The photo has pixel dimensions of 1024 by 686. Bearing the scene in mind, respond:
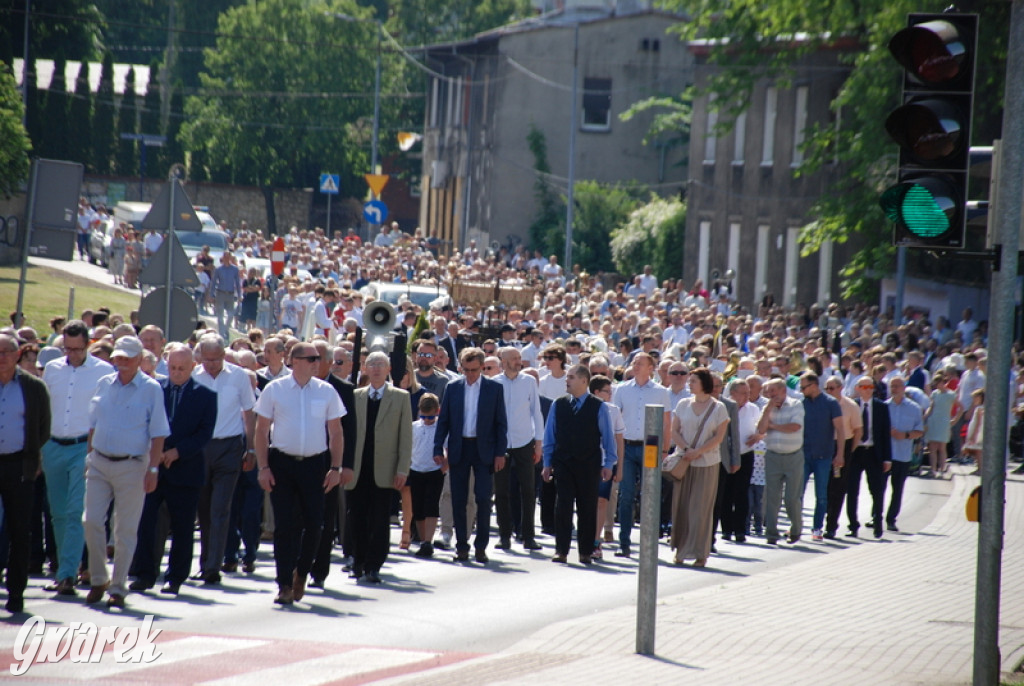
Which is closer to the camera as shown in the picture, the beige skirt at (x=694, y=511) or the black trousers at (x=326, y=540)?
the black trousers at (x=326, y=540)

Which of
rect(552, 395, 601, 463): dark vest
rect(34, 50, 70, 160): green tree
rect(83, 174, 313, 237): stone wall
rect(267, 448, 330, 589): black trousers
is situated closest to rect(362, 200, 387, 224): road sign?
rect(552, 395, 601, 463): dark vest

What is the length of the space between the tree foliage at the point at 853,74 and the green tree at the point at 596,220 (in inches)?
766

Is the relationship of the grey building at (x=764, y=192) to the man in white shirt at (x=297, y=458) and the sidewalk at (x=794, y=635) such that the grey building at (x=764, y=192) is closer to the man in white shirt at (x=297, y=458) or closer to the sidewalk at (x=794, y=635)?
the sidewalk at (x=794, y=635)

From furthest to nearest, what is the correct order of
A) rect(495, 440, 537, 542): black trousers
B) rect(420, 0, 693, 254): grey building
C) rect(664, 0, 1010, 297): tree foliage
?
rect(420, 0, 693, 254): grey building → rect(664, 0, 1010, 297): tree foliage → rect(495, 440, 537, 542): black trousers

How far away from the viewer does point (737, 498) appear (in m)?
16.4

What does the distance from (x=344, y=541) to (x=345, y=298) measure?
15.6m

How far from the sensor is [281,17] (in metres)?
75.6

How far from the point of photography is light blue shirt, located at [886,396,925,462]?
17.9 m

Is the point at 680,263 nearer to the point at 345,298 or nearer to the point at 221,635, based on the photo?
the point at 345,298

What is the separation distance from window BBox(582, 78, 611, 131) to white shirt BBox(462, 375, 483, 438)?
152ft

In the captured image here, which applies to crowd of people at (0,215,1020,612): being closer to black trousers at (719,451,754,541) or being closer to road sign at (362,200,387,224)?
black trousers at (719,451,754,541)

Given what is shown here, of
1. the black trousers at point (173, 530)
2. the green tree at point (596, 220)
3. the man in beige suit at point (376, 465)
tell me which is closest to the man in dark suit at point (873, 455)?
the man in beige suit at point (376, 465)

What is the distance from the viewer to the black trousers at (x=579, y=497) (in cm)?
1379

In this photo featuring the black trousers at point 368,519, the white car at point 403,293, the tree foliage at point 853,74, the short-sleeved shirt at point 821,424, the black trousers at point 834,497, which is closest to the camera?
the black trousers at point 368,519
